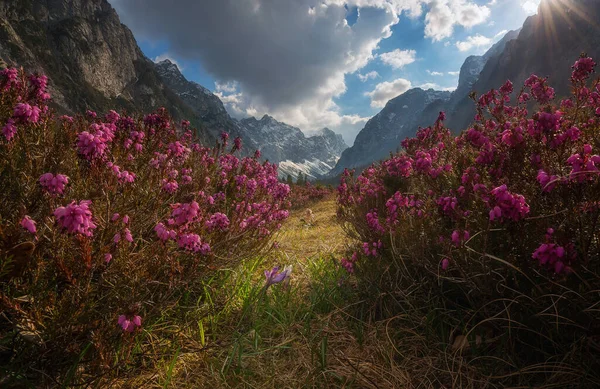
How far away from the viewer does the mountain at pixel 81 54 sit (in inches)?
2534

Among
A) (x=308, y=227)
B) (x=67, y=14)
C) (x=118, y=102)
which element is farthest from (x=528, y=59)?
(x=67, y=14)

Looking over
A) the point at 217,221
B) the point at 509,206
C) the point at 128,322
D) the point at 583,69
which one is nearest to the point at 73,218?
the point at 128,322

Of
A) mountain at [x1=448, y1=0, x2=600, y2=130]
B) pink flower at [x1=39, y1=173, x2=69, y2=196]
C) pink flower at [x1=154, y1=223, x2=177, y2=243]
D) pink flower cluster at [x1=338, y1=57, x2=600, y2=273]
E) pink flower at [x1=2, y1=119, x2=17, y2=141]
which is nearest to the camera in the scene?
pink flower cluster at [x1=338, y1=57, x2=600, y2=273]

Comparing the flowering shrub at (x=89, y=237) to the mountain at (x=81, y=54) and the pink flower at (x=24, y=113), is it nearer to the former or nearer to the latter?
the pink flower at (x=24, y=113)

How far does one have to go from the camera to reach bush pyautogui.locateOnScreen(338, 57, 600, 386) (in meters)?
1.35

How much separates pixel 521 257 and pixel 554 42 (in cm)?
12883

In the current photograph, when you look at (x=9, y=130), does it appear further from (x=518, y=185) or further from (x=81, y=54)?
(x=81, y=54)

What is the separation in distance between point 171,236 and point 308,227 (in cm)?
613

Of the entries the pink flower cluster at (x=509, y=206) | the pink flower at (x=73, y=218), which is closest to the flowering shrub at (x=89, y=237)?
the pink flower at (x=73, y=218)

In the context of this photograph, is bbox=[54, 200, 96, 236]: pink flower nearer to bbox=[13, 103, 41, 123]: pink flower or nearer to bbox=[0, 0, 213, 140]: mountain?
bbox=[13, 103, 41, 123]: pink flower

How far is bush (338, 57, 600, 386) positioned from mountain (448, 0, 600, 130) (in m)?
83.1

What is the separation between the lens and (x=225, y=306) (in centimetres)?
252

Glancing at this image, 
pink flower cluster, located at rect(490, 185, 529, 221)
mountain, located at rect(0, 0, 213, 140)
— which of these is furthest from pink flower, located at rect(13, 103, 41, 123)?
mountain, located at rect(0, 0, 213, 140)

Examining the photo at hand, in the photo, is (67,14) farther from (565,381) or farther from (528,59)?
(528,59)
